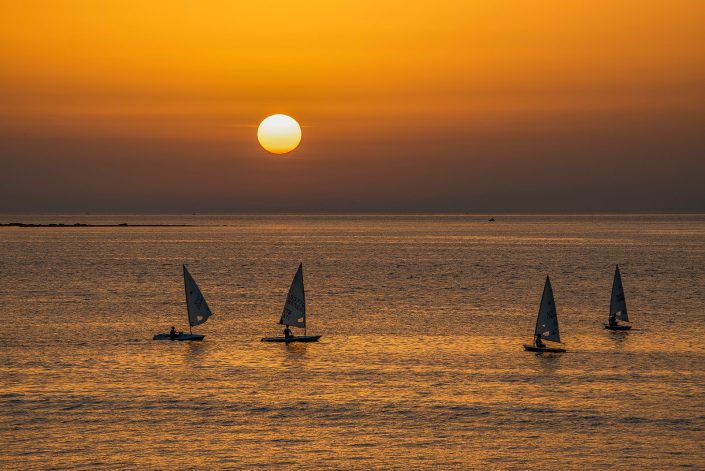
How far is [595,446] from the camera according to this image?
147 feet

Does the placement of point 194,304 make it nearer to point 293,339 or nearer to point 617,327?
point 293,339

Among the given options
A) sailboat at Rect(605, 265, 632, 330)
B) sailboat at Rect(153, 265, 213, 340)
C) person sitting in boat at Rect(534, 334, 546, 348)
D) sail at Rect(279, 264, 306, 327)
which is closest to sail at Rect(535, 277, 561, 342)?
person sitting in boat at Rect(534, 334, 546, 348)

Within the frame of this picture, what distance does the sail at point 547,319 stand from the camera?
238 feet

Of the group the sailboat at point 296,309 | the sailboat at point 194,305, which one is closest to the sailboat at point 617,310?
the sailboat at point 296,309

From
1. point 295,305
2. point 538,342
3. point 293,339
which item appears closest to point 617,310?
point 538,342

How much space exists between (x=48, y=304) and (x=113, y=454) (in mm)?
70998

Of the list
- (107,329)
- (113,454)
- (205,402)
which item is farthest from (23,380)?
(107,329)

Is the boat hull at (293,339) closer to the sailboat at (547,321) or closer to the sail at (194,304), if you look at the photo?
the sail at (194,304)

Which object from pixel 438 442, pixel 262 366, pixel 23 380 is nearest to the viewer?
pixel 438 442

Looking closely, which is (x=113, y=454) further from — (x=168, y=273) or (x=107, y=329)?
(x=168, y=273)

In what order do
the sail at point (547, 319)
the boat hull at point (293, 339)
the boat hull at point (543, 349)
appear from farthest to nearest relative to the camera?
the boat hull at point (293, 339), the sail at point (547, 319), the boat hull at point (543, 349)

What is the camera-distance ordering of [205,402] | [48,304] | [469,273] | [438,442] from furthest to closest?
[469,273], [48,304], [205,402], [438,442]

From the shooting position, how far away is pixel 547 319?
73.3 meters

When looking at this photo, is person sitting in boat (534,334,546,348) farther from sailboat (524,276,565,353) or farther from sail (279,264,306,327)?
sail (279,264,306,327)
